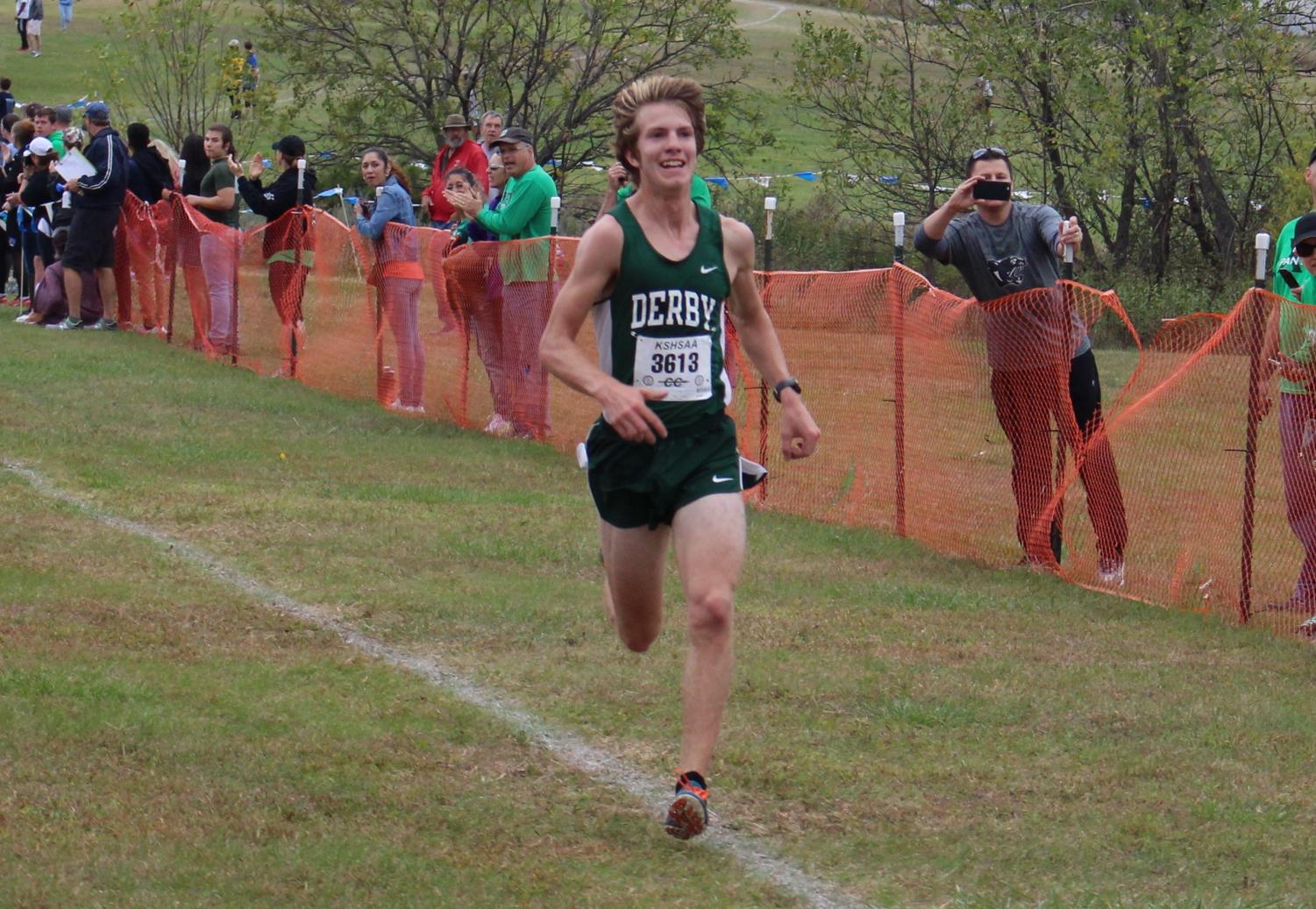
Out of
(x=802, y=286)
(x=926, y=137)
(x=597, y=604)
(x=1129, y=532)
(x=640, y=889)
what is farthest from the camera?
(x=926, y=137)

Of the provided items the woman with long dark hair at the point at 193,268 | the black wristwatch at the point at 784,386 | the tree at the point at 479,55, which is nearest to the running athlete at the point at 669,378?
the black wristwatch at the point at 784,386

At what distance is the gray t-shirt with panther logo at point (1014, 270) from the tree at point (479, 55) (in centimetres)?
1715

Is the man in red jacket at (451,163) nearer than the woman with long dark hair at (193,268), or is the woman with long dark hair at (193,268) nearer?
the man in red jacket at (451,163)

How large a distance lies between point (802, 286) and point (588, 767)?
5564mm

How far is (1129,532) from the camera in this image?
8719 mm

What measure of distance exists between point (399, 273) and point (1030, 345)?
241 inches

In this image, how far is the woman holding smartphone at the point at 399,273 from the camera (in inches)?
538

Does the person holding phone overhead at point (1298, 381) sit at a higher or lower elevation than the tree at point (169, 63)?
lower

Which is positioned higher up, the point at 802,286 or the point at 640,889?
the point at 802,286

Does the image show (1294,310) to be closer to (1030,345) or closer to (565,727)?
(1030,345)

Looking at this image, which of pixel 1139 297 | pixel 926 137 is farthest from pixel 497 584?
pixel 926 137

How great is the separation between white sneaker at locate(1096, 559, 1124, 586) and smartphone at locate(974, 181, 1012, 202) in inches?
68.6

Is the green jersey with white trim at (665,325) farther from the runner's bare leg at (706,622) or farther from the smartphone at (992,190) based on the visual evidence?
the smartphone at (992,190)

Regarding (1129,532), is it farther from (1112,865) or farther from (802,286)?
(1112,865)
